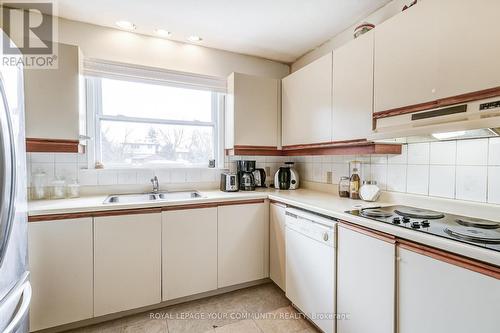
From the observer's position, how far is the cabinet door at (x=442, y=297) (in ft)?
2.79

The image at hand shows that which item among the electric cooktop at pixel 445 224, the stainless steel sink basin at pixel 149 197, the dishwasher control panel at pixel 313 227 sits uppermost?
the electric cooktop at pixel 445 224

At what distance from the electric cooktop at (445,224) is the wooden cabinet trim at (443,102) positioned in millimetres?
602

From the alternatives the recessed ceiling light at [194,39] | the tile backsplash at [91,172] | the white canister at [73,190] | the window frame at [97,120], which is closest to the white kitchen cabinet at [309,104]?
the window frame at [97,120]

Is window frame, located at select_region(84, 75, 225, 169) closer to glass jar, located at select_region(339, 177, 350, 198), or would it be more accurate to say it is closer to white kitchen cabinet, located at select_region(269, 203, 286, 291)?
white kitchen cabinet, located at select_region(269, 203, 286, 291)

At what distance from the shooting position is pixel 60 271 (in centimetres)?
159

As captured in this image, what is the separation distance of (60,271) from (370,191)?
2.31 meters

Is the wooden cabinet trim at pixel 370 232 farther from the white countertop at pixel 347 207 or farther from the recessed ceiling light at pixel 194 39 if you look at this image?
the recessed ceiling light at pixel 194 39

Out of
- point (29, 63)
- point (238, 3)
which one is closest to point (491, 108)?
point (238, 3)

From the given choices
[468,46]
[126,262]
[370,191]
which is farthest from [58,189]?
[468,46]

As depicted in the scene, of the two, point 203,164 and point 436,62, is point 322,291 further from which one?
point 203,164

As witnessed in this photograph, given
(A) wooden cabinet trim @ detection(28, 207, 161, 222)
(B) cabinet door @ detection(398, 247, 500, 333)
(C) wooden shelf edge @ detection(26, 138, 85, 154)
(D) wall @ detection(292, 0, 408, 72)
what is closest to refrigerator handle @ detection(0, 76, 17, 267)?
(A) wooden cabinet trim @ detection(28, 207, 161, 222)

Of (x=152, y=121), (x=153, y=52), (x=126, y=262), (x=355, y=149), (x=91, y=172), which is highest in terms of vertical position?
(x=153, y=52)

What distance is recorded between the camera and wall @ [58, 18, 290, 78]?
6.73ft

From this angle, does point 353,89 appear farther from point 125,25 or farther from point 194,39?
point 125,25
